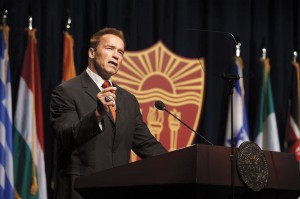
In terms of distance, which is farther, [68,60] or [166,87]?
[166,87]

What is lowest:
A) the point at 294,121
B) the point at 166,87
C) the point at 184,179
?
the point at 184,179

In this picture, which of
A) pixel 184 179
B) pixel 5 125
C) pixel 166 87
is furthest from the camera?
pixel 166 87

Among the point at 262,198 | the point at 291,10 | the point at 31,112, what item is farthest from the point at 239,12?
the point at 262,198

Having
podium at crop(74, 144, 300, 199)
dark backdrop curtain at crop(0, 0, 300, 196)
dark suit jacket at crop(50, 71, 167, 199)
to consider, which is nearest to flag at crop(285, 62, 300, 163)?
dark backdrop curtain at crop(0, 0, 300, 196)

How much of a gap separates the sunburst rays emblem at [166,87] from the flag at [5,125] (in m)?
1.20

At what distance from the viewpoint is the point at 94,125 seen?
290 centimetres

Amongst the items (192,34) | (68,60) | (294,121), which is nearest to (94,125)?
(68,60)

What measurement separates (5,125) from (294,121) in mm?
3359

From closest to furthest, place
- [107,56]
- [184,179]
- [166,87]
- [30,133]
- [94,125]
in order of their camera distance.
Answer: [184,179] → [94,125] → [107,56] → [30,133] → [166,87]

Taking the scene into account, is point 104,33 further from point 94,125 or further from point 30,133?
point 30,133

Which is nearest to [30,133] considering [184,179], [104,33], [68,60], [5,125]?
[5,125]

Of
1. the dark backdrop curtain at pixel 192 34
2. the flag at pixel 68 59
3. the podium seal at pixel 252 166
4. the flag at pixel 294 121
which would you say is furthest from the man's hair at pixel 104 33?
the flag at pixel 294 121

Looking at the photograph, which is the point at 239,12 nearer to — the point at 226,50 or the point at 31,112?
the point at 226,50

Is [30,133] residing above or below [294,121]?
below
